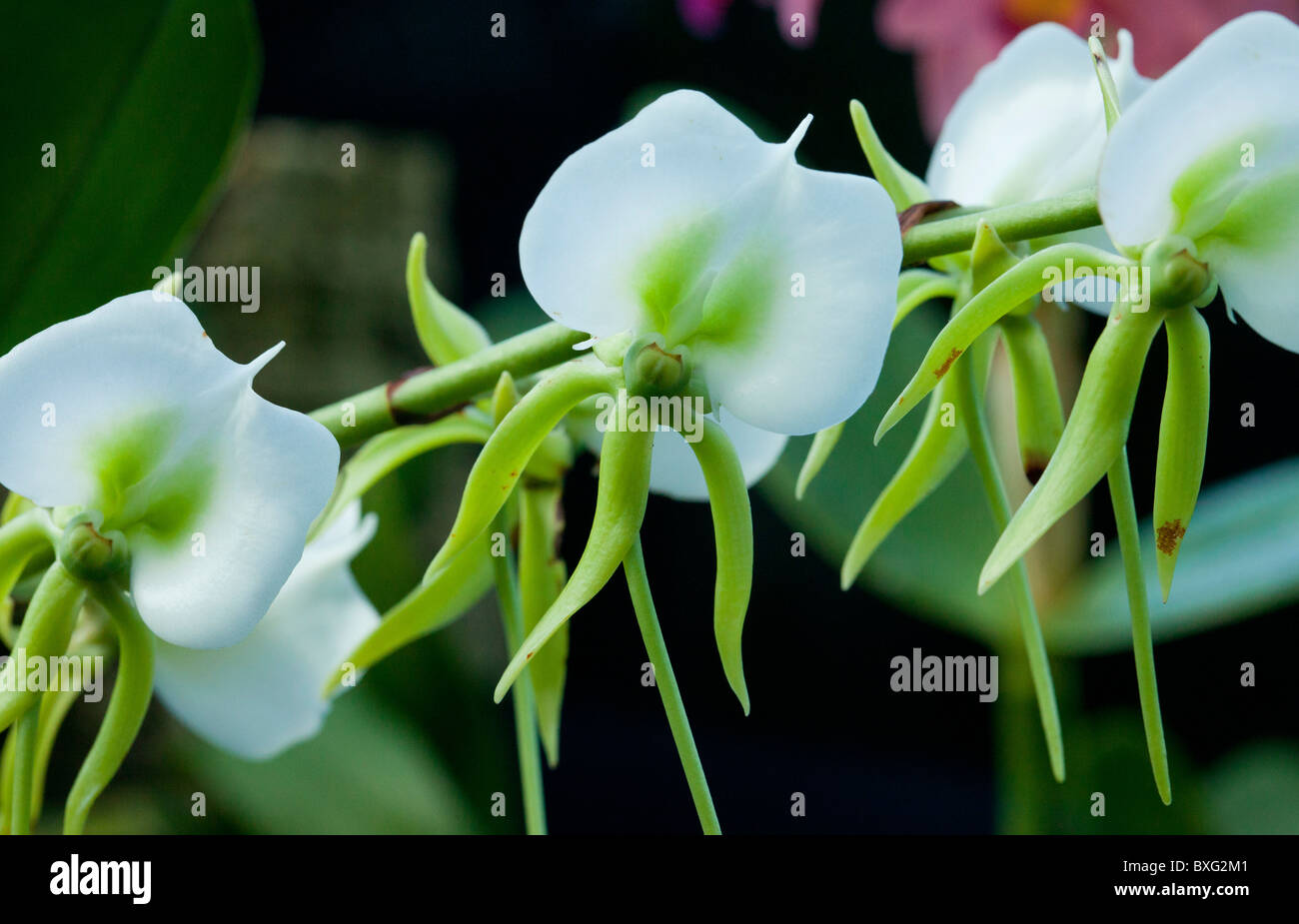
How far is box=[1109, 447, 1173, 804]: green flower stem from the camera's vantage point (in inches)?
9.0

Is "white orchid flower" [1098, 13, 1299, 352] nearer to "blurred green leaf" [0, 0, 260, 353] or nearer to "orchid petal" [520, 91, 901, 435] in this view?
"orchid petal" [520, 91, 901, 435]

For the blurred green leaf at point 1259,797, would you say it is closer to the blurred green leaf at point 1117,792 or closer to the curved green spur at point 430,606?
the blurred green leaf at point 1117,792

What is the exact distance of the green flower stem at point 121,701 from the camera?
248 mm

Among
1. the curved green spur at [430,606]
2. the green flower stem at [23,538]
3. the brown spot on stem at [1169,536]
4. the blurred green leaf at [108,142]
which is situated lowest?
the brown spot on stem at [1169,536]

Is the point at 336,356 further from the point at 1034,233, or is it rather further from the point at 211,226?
the point at 1034,233

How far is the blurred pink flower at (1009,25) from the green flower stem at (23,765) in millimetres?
549

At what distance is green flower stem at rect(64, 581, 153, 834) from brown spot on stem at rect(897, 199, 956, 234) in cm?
19

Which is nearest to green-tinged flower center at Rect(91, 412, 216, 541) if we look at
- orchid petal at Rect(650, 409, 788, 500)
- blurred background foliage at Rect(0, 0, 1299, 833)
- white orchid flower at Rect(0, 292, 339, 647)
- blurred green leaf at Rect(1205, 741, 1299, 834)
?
white orchid flower at Rect(0, 292, 339, 647)

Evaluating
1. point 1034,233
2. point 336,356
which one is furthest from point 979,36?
point 336,356

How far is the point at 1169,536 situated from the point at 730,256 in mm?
108

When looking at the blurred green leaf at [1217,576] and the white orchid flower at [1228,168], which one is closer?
the white orchid flower at [1228,168]

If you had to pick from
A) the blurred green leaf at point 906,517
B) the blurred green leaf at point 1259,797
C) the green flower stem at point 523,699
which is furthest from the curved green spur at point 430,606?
the blurred green leaf at point 1259,797

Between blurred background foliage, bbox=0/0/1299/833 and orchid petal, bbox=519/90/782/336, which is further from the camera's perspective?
blurred background foliage, bbox=0/0/1299/833

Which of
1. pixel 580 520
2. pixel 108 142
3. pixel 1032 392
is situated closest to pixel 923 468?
pixel 1032 392
